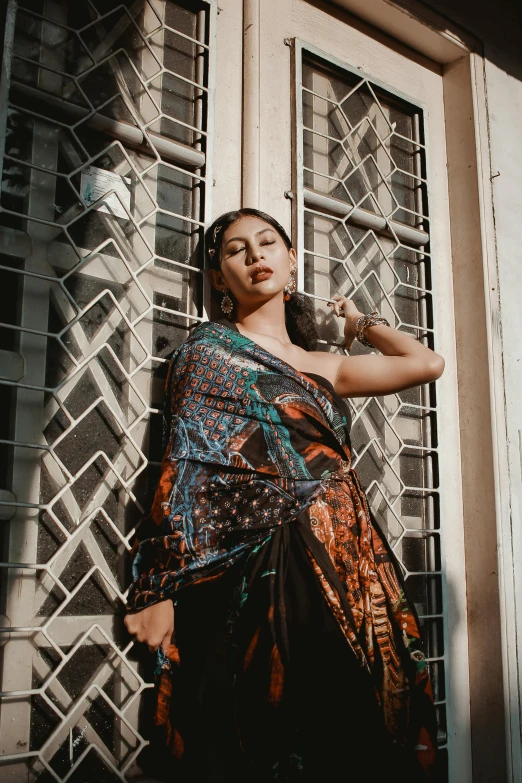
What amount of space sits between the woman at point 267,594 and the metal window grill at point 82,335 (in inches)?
7.1

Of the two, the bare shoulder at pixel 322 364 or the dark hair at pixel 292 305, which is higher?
the dark hair at pixel 292 305

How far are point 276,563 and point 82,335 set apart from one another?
0.86m

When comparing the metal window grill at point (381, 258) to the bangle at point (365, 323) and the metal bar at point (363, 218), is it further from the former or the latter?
the bangle at point (365, 323)

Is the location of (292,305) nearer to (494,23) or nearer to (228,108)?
(228,108)

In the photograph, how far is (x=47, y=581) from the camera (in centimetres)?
210

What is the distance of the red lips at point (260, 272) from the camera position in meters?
2.38

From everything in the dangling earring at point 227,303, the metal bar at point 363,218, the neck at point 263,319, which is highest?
the metal bar at point 363,218

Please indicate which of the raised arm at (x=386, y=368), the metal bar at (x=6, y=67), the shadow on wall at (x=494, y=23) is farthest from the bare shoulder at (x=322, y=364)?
the shadow on wall at (x=494, y=23)

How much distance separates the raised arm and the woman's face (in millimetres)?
290

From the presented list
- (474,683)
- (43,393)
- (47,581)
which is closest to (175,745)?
(47,581)

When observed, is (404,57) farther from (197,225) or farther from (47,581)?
(47,581)

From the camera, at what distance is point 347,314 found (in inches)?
104

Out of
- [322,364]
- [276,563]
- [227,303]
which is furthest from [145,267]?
[276,563]

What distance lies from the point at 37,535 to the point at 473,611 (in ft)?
5.70
